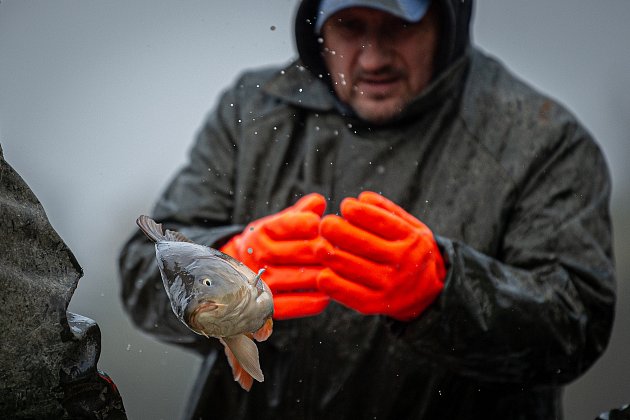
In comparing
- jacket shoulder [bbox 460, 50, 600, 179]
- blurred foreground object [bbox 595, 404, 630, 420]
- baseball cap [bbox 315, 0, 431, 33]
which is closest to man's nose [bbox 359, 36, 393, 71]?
baseball cap [bbox 315, 0, 431, 33]

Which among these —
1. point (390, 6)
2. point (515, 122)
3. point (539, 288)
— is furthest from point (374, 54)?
point (539, 288)

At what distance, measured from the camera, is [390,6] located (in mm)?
2367

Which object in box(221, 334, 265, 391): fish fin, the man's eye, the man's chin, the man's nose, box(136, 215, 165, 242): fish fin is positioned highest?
the man's eye

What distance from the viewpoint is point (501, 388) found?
2.31 m

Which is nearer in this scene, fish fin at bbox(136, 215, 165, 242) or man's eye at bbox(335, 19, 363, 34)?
fish fin at bbox(136, 215, 165, 242)

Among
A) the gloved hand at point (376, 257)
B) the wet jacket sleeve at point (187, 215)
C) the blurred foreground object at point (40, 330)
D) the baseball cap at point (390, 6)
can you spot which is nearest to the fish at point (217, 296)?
the blurred foreground object at point (40, 330)

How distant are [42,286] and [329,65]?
1.46 m

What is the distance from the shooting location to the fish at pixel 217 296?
1.13m

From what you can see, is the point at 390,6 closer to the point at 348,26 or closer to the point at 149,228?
the point at 348,26

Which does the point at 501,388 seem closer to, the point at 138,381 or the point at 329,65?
the point at 329,65

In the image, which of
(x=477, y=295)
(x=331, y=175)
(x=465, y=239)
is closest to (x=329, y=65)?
(x=331, y=175)

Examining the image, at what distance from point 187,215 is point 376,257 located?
2.20 feet

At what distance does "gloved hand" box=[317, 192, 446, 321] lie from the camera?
203 centimetres

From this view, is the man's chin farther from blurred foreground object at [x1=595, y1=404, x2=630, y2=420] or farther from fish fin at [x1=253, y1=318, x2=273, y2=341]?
fish fin at [x1=253, y1=318, x2=273, y2=341]
